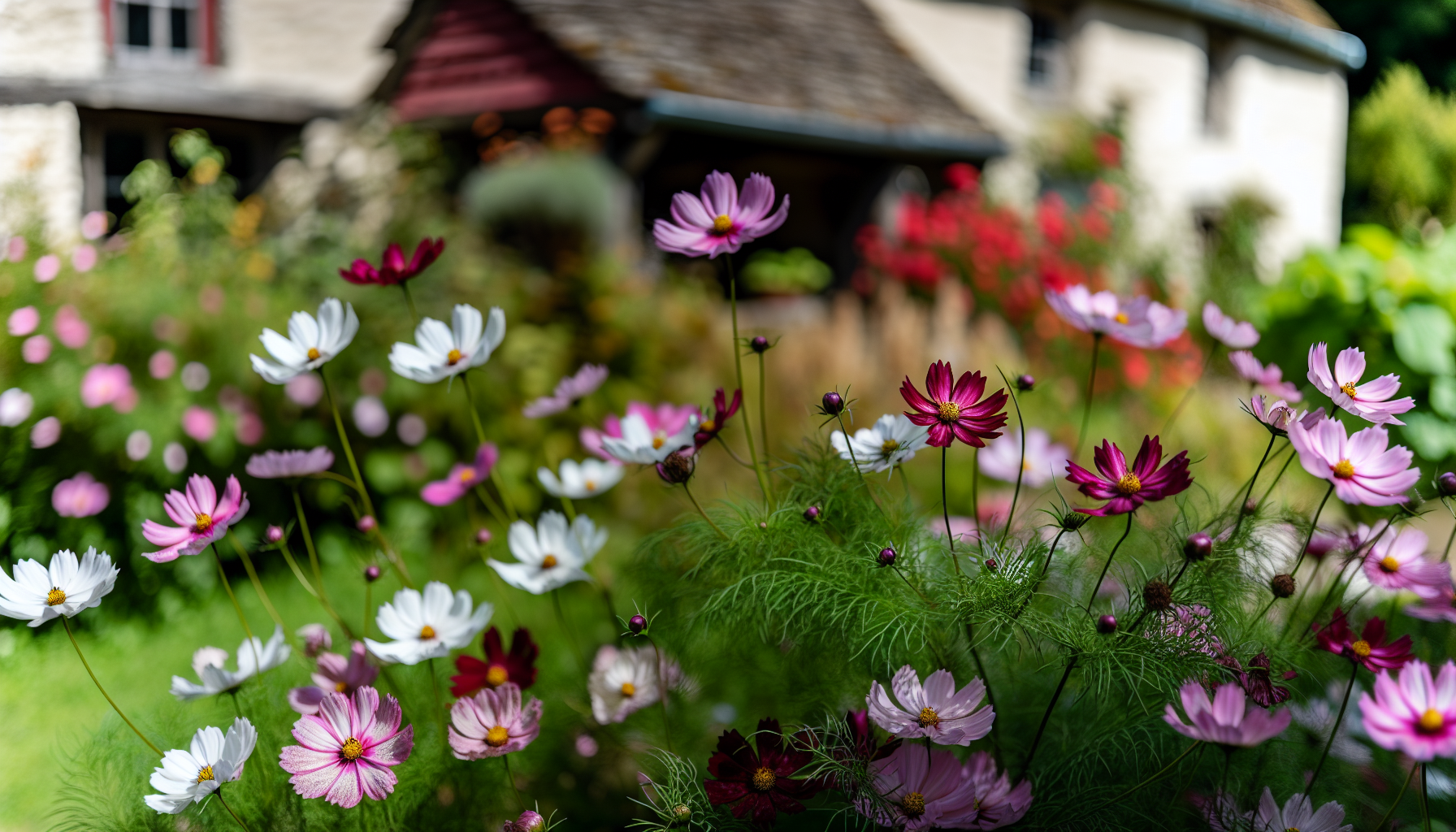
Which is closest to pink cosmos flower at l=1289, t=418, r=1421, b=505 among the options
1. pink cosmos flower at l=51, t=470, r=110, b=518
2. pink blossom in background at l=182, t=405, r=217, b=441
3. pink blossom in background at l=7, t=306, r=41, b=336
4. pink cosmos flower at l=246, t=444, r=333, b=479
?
pink cosmos flower at l=246, t=444, r=333, b=479

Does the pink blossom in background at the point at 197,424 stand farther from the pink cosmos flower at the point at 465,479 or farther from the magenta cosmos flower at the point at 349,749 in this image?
the magenta cosmos flower at the point at 349,749

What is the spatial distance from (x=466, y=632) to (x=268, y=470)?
0.32 metres

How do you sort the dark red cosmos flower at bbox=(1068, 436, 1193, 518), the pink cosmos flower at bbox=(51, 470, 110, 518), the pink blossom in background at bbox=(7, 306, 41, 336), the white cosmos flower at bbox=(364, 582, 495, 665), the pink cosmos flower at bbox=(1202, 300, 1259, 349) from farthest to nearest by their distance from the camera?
the pink blossom in background at bbox=(7, 306, 41, 336) < the pink cosmos flower at bbox=(51, 470, 110, 518) < the pink cosmos flower at bbox=(1202, 300, 1259, 349) < the white cosmos flower at bbox=(364, 582, 495, 665) < the dark red cosmos flower at bbox=(1068, 436, 1193, 518)

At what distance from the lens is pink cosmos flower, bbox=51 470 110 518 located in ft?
6.32

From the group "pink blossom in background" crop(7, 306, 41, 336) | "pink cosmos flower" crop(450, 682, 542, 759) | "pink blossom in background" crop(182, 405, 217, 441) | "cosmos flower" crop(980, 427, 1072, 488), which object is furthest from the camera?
"pink blossom in background" crop(182, 405, 217, 441)

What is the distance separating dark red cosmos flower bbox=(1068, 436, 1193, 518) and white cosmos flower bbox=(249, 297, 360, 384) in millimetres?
809

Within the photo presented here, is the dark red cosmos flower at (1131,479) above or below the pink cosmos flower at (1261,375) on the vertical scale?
above

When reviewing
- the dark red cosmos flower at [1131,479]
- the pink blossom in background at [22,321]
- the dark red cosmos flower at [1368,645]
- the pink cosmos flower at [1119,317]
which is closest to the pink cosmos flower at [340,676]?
the dark red cosmos flower at [1131,479]

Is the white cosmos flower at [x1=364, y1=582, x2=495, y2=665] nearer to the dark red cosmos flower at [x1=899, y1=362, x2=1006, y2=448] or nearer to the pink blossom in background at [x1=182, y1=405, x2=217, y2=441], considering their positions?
the dark red cosmos flower at [x1=899, y1=362, x2=1006, y2=448]

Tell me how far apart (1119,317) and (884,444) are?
418 mm

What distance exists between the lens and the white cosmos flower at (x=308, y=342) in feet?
3.70

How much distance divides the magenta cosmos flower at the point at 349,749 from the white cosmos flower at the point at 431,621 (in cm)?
13

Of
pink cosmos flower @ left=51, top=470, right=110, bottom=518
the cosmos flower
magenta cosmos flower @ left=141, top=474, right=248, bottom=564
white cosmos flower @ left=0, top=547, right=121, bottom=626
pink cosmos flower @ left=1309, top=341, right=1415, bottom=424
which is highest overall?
pink cosmos flower @ left=1309, top=341, right=1415, bottom=424

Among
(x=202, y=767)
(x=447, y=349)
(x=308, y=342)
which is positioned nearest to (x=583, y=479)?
(x=447, y=349)
